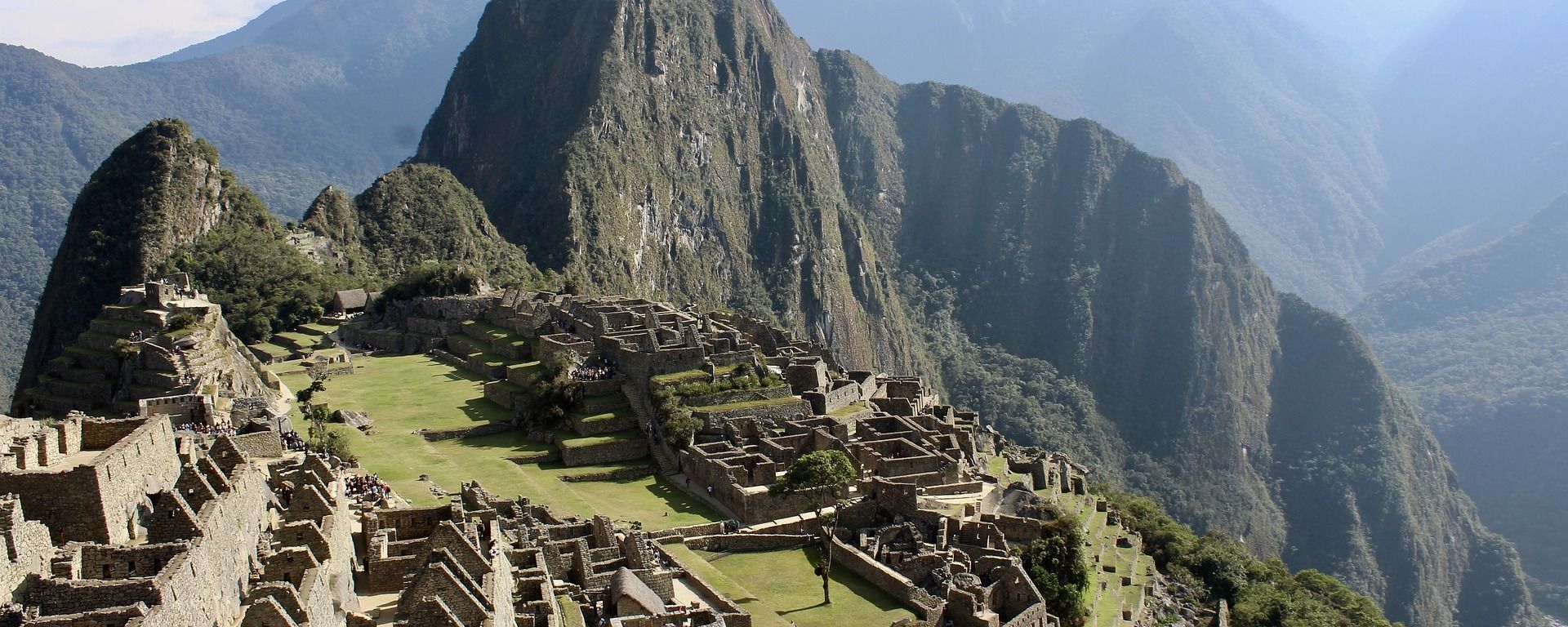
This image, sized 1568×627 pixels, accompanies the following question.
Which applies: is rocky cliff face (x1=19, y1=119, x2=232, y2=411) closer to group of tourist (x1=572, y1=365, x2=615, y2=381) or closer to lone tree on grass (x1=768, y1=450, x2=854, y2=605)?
group of tourist (x1=572, y1=365, x2=615, y2=381)

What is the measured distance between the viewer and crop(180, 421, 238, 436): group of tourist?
2778 cm

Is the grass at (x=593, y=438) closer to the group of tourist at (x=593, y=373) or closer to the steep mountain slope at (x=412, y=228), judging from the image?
the group of tourist at (x=593, y=373)

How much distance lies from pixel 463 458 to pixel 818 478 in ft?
38.2

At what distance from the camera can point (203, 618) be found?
1535cm

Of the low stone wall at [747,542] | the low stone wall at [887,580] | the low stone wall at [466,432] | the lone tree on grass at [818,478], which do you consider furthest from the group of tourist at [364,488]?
the low stone wall at [466,432]

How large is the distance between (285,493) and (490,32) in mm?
164992

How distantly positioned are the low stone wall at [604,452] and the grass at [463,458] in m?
0.31

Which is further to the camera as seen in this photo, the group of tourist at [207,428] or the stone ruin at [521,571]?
the group of tourist at [207,428]

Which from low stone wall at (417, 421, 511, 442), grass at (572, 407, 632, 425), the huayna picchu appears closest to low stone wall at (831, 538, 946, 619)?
the huayna picchu

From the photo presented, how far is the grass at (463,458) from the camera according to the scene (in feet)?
116

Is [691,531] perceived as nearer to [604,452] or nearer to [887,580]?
[887,580]

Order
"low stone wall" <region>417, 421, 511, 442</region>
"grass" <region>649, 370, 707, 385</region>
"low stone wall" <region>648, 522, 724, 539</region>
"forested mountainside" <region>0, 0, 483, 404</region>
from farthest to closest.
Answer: "forested mountainside" <region>0, 0, 483, 404</region> → "grass" <region>649, 370, 707, 385</region> → "low stone wall" <region>417, 421, 511, 442</region> → "low stone wall" <region>648, 522, 724, 539</region>

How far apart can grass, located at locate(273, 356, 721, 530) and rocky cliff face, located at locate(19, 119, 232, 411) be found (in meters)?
30.5

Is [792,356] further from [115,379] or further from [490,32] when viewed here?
[490,32]
